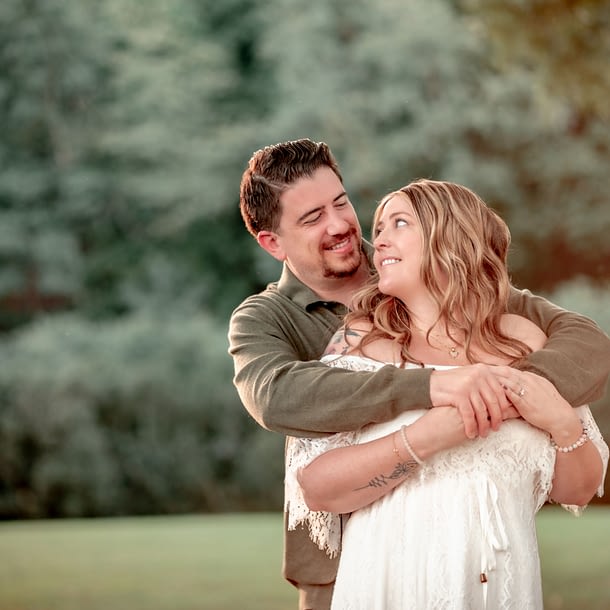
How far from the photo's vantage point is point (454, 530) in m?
1.77

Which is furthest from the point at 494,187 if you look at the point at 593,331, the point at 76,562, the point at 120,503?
the point at 593,331

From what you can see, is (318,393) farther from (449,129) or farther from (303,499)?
(449,129)

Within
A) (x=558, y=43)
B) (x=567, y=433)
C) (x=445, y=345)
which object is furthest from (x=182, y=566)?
(x=558, y=43)

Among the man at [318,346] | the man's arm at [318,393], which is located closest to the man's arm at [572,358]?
the man at [318,346]

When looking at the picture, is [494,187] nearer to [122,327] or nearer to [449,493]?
[122,327]

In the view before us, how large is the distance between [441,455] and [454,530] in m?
0.13

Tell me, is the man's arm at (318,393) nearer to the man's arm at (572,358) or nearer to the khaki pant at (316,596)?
the man's arm at (572,358)

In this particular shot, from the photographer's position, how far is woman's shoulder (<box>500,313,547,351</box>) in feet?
6.27

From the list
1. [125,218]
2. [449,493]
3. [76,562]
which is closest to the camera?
[449,493]

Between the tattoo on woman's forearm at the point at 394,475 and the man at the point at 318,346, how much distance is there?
0.30ft

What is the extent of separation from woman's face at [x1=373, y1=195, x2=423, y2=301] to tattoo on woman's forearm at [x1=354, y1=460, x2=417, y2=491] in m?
0.33

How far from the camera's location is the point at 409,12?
877 centimetres

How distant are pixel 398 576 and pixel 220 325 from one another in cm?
720

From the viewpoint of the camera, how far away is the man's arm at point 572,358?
5.88 ft
